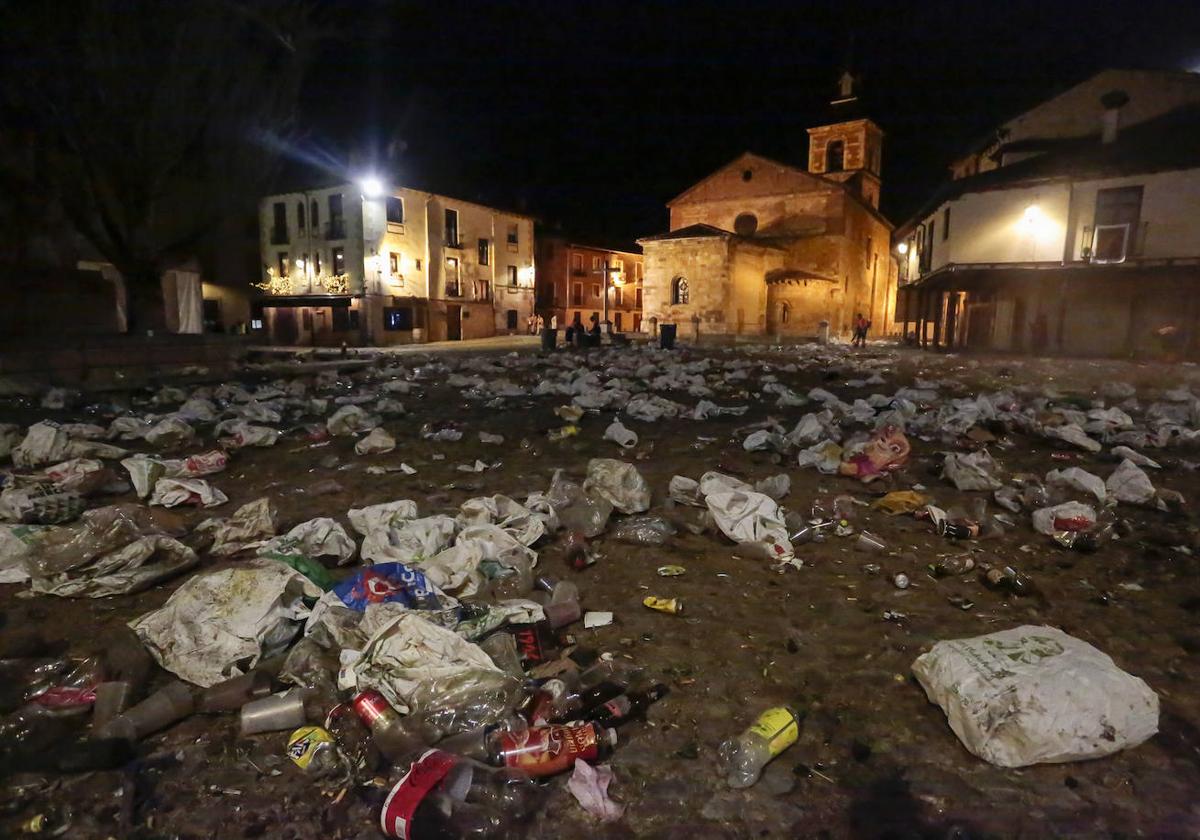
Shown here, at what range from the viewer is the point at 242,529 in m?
3.38

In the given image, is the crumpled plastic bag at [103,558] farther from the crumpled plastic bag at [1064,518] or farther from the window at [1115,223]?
the window at [1115,223]

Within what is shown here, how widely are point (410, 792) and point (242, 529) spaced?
2308 mm

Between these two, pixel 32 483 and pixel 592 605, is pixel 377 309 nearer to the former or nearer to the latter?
pixel 32 483

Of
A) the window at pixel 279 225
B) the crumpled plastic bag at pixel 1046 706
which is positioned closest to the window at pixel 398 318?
the window at pixel 279 225

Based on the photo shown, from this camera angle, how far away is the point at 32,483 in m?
4.00

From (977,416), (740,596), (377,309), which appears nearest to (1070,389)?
(977,416)

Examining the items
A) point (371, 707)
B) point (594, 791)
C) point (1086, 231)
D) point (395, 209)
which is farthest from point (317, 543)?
point (395, 209)

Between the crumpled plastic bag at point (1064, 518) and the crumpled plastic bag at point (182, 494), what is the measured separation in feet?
16.5

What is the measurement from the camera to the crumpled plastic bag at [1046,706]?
172 cm

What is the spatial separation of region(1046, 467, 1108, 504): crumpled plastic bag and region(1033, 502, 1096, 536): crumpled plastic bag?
1.60 feet

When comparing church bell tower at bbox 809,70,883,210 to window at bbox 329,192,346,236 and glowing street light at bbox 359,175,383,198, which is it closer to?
glowing street light at bbox 359,175,383,198

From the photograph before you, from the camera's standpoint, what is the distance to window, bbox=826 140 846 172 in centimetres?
3644

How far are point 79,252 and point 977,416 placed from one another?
1586cm

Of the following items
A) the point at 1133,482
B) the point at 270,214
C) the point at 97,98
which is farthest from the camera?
the point at 270,214
